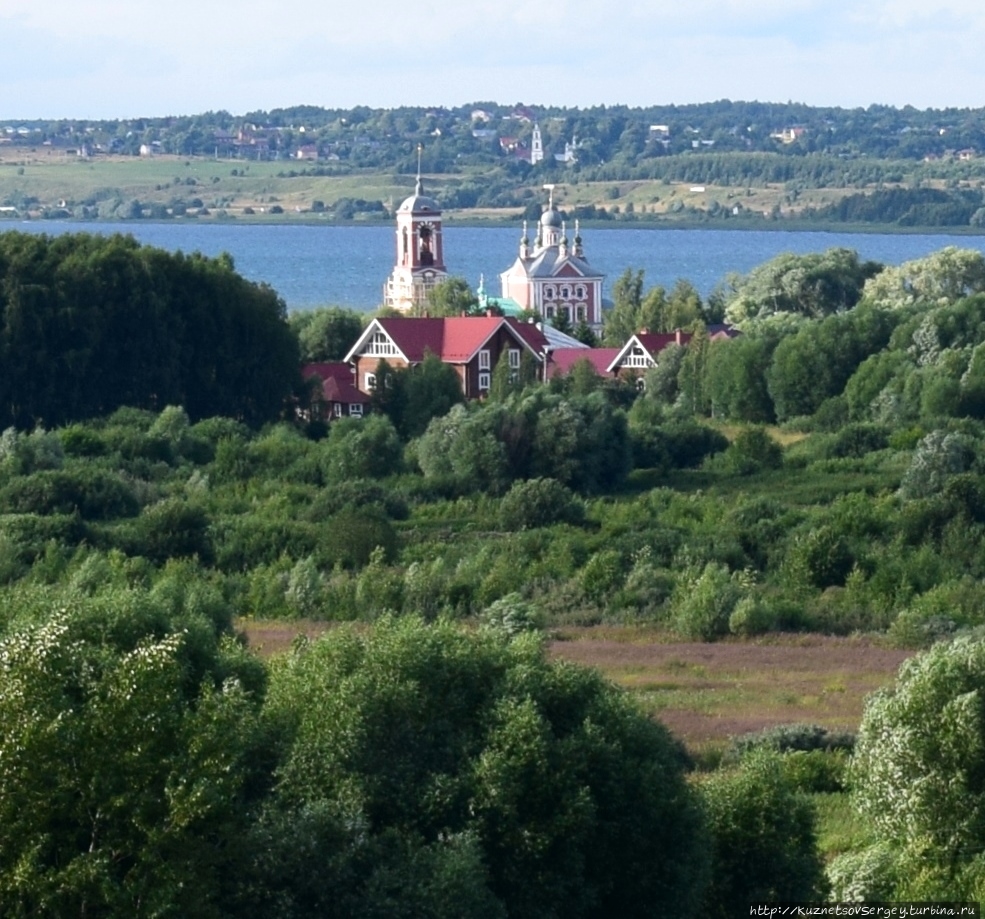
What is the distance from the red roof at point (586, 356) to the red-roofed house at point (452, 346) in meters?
2.42

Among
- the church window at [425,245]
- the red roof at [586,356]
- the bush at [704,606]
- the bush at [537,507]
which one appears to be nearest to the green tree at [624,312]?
the red roof at [586,356]

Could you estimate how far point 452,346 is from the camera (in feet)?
153

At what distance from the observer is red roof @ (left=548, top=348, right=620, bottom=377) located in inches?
1971

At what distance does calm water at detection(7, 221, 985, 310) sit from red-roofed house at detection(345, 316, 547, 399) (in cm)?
4389

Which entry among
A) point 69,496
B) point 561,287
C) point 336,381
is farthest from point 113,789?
point 561,287

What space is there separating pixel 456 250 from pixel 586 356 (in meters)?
114

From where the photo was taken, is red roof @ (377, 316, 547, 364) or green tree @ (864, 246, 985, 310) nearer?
red roof @ (377, 316, 547, 364)

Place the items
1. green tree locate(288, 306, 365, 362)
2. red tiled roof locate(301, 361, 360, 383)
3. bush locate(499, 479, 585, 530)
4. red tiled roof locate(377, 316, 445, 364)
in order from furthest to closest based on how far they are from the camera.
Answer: green tree locate(288, 306, 365, 362) < red tiled roof locate(377, 316, 445, 364) < red tiled roof locate(301, 361, 360, 383) < bush locate(499, 479, 585, 530)

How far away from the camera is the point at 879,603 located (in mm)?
25000

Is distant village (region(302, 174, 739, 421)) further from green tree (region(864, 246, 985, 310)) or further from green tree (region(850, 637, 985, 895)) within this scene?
green tree (region(850, 637, 985, 895))

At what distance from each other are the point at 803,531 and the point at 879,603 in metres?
3.14

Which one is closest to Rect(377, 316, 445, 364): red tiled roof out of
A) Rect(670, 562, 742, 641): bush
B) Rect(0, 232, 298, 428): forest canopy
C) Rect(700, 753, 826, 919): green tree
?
Rect(0, 232, 298, 428): forest canopy

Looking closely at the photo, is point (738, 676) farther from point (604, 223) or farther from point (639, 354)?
point (604, 223)

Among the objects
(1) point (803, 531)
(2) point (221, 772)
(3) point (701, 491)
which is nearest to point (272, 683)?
(2) point (221, 772)
